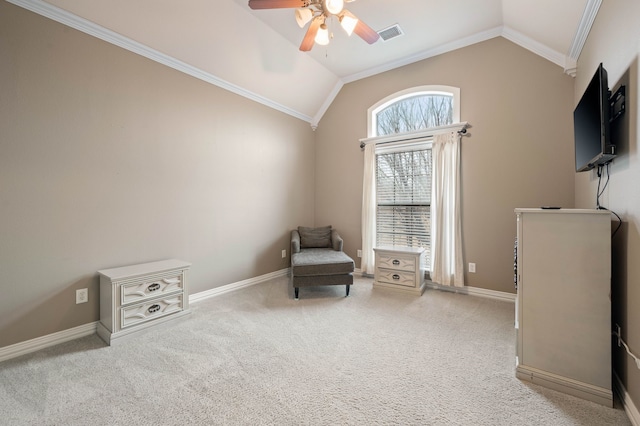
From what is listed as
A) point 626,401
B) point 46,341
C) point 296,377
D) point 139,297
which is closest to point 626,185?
point 626,401

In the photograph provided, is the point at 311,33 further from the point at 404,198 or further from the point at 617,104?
the point at 404,198

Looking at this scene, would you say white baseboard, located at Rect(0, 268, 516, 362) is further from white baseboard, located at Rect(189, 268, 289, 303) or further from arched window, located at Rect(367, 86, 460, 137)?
arched window, located at Rect(367, 86, 460, 137)

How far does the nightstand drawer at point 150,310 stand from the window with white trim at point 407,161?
2.92 meters

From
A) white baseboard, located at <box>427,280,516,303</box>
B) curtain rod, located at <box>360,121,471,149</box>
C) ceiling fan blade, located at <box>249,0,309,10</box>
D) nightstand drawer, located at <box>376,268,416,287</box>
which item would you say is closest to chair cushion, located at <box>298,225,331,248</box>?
nightstand drawer, located at <box>376,268,416,287</box>

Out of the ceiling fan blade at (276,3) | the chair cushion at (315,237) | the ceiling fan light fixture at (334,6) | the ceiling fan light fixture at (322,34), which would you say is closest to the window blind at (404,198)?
the chair cushion at (315,237)

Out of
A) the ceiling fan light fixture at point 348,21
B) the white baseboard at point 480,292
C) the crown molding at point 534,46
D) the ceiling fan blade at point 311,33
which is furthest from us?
the white baseboard at point 480,292

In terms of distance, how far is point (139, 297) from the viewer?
2.44 meters

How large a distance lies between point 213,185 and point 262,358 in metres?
2.24

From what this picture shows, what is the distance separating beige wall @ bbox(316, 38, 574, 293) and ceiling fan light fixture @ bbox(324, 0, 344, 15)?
7.28ft

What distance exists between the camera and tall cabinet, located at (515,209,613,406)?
1.60 meters

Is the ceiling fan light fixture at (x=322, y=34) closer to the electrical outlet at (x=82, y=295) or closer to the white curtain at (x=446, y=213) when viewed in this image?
the white curtain at (x=446, y=213)

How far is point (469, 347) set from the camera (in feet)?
7.27

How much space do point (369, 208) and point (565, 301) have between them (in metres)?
2.73

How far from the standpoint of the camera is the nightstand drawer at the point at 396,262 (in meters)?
3.53
